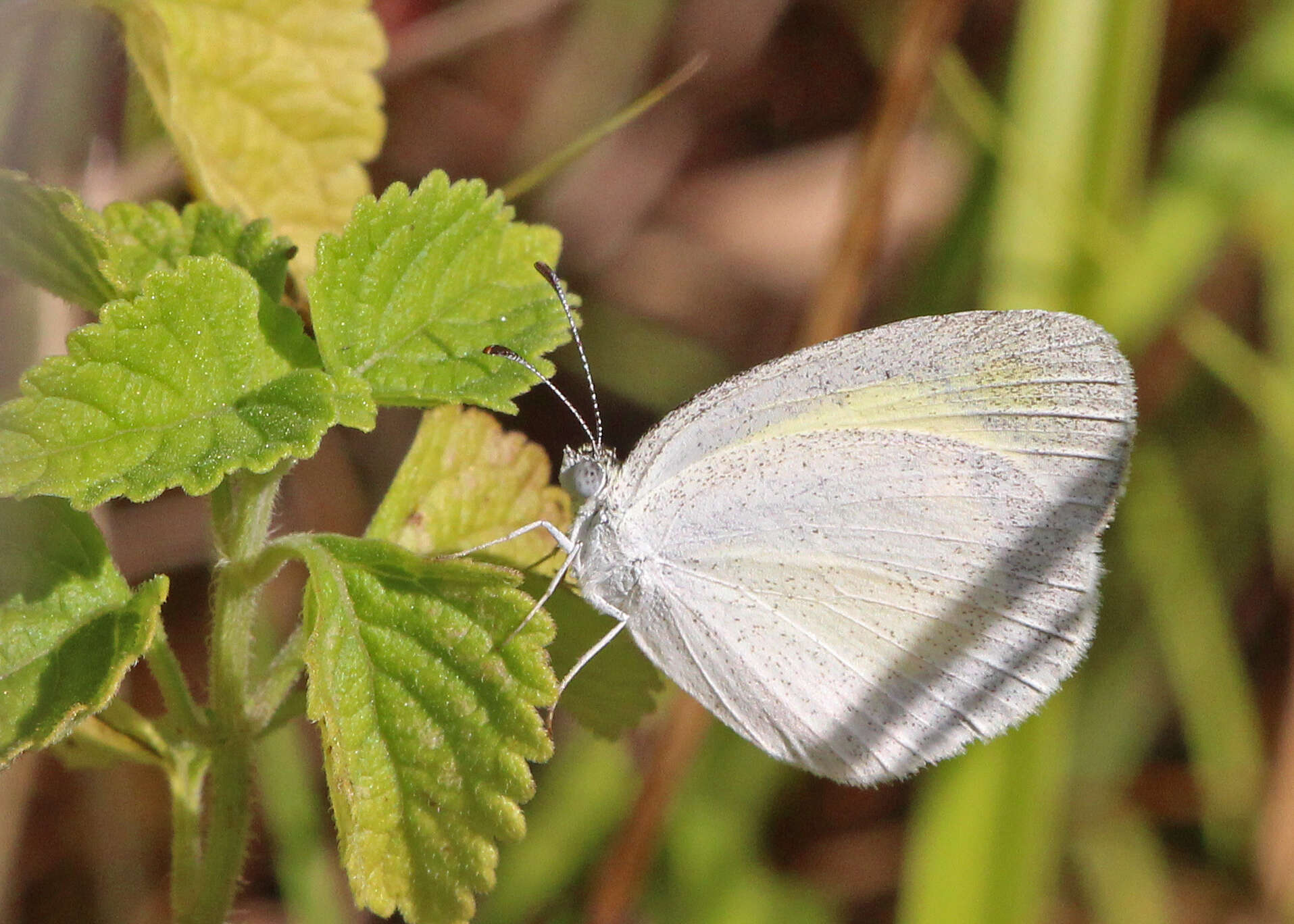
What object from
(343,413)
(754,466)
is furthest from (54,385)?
(754,466)

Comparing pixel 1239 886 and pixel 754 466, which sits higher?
pixel 754 466

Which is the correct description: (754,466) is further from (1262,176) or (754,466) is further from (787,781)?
(1262,176)

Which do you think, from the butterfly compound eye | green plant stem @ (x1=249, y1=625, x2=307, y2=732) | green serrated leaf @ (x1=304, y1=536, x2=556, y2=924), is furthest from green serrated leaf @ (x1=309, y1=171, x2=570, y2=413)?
the butterfly compound eye

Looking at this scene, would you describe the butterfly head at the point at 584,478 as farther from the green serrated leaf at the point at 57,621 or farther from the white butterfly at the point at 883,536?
the green serrated leaf at the point at 57,621

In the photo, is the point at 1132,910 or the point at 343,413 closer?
the point at 343,413

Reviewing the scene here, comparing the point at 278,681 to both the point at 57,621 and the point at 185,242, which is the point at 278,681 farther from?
the point at 185,242

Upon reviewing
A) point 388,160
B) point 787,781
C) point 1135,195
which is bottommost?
point 787,781
